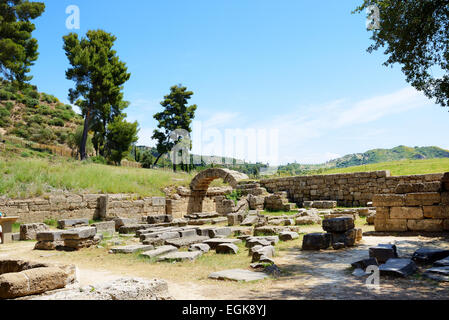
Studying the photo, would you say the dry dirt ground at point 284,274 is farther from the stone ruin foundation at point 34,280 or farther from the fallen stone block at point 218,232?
the fallen stone block at point 218,232

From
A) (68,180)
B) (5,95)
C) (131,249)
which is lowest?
(131,249)

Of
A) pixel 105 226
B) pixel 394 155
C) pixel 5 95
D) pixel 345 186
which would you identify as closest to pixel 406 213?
pixel 345 186

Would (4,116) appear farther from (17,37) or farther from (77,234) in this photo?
(77,234)

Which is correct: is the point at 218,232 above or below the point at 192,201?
below

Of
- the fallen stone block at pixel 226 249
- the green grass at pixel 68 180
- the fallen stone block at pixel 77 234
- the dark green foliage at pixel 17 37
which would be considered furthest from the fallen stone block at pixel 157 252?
the dark green foliage at pixel 17 37

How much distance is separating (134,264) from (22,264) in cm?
254

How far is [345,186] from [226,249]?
36.2ft

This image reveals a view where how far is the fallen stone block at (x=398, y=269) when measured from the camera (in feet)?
16.7

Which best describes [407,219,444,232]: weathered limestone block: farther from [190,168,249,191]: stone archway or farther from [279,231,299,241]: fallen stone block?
[190,168,249,191]: stone archway

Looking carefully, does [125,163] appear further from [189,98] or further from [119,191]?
[119,191]

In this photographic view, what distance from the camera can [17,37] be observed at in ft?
79.6

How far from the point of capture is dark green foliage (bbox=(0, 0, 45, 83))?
23.3m

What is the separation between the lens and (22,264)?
5.18m
